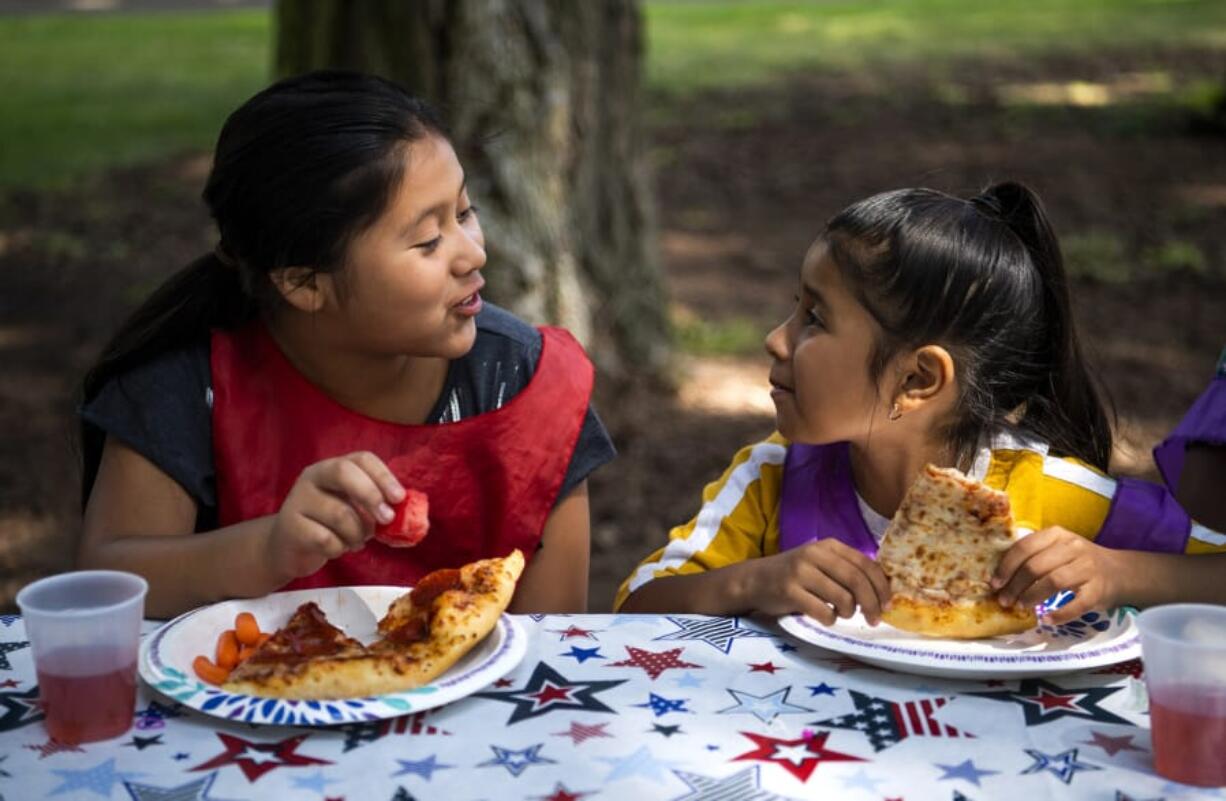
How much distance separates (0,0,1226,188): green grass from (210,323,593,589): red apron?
815 cm

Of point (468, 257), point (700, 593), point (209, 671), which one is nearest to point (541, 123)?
point (468, 257)

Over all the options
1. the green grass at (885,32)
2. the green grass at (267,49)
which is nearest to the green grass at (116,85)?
the green grass at (267,49)

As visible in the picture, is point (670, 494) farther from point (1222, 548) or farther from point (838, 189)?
point (838, 189)

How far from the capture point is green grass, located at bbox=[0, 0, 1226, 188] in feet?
37.8

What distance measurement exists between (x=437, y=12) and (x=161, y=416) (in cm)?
284

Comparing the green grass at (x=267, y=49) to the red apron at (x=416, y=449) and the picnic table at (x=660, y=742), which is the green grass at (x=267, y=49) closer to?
the red apron at (x=416, y=449)

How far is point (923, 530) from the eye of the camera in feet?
6.54

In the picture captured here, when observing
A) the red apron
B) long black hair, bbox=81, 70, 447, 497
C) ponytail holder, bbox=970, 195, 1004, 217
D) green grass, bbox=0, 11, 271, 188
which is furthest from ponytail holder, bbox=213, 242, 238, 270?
green grass, bbox=0, 11, 271, 188

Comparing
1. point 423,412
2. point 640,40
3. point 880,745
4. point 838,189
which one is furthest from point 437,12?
point 838,189

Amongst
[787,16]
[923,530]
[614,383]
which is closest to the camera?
[923,530]

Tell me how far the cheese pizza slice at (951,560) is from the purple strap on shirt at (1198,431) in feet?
2.28

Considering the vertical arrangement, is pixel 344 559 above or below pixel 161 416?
below

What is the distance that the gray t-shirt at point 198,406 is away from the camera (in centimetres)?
236

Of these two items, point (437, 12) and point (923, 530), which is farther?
point (437, 12)
